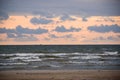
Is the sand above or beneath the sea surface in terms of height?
beneath

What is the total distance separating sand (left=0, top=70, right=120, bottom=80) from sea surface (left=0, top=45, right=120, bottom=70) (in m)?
0.11

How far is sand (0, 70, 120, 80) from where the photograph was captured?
5.47m

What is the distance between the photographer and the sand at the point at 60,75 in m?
5.47

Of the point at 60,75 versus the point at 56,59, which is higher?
the point at 56,59

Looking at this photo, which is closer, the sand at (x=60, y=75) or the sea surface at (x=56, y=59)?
the sand at (x=60, y=75)

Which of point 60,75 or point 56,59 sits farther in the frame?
point 56,59

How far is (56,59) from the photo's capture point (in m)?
6.06

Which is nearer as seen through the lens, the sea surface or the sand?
the sand

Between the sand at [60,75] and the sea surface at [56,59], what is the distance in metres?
0.11

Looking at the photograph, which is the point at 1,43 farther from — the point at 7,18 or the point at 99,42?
the point at 99,42

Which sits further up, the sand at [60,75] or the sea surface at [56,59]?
the sea surface at [56,59]

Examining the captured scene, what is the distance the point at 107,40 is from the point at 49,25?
3.63 feet

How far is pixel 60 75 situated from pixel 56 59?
55 cm

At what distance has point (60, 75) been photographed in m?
5.57
